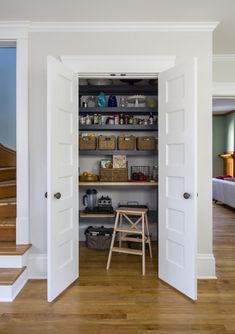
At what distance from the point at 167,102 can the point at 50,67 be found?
115 cm

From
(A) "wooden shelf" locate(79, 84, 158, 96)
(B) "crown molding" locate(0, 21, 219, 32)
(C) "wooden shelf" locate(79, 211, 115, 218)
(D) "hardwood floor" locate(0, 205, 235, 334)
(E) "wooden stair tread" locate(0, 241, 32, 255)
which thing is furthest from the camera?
(A) "wooden shelf" locate(79, 84, 158, 96)

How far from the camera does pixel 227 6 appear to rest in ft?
8.52

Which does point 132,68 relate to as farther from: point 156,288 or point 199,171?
point 156,288

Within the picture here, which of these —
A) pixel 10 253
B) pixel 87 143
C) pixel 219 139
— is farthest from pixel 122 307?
pixel 219 139

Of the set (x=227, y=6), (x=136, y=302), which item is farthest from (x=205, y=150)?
(x=136, y=302)

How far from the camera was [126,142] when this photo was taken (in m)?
3.88

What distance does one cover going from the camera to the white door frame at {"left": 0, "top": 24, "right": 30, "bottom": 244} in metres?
2.92

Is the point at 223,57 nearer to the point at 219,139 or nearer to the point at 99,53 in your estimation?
the point at 99,53

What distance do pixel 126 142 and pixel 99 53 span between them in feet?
4.30

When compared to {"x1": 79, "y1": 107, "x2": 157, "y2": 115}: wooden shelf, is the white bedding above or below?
below

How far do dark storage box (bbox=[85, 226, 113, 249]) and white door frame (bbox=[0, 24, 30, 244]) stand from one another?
1.12 metres

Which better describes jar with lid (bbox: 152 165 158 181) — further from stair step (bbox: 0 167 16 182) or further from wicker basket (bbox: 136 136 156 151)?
stair step (bbox: 0 167 16 182)

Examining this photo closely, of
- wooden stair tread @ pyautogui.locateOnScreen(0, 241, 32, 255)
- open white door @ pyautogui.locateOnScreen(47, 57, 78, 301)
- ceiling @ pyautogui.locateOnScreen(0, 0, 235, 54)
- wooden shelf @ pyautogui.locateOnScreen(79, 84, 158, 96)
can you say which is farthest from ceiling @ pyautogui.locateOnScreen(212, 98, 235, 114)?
wooden stair tread @ pyautogui.locateOnScreen(0, 241, 32, 255)

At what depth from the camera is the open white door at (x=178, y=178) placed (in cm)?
244
